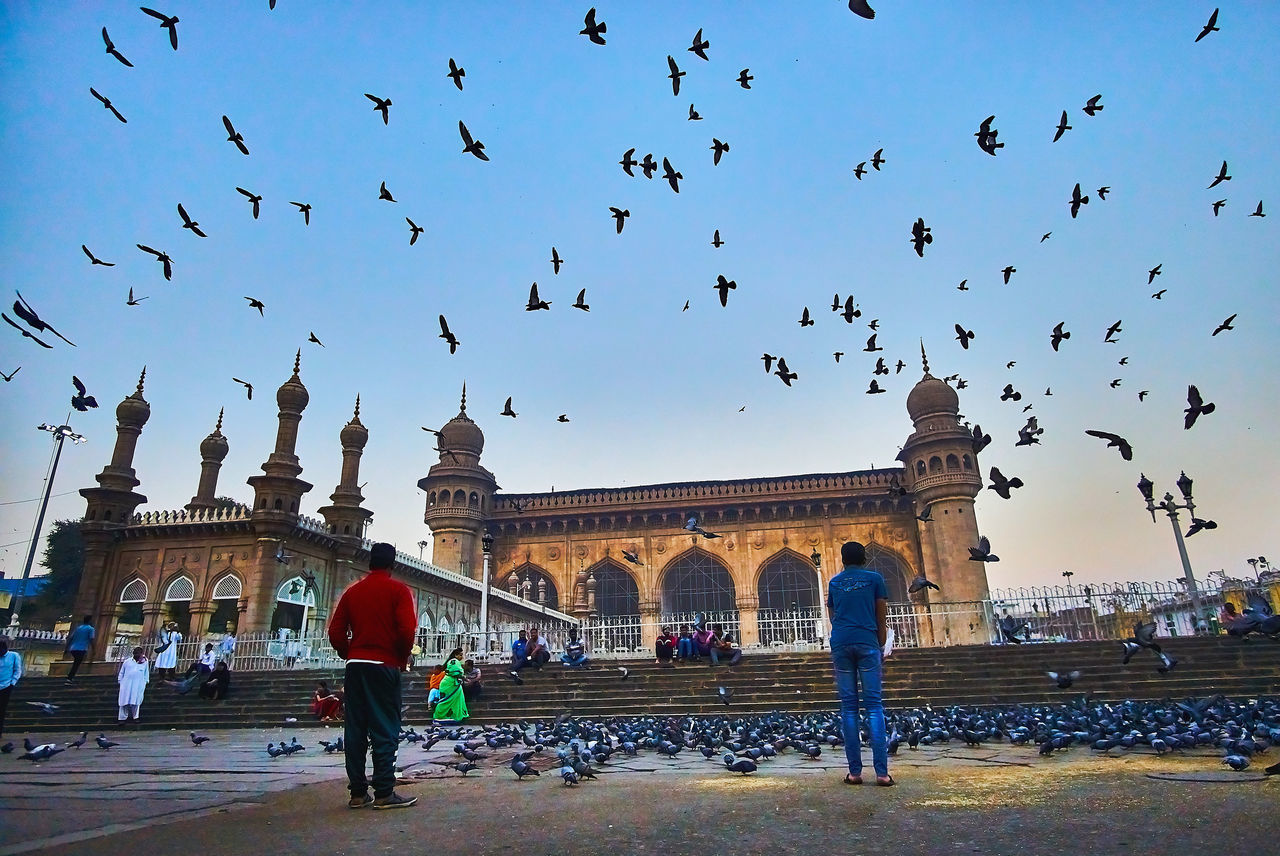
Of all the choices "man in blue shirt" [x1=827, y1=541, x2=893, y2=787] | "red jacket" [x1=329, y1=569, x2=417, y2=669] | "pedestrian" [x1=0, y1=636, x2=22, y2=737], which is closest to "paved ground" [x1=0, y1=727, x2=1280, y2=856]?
"man in blue shirt" [x1=827, y1=541, x2=893, y2=787]

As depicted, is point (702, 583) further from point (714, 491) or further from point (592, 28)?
point (592, 28)

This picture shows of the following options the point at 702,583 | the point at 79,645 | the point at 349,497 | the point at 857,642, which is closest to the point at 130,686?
the point at 79,645

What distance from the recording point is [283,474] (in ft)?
61.9

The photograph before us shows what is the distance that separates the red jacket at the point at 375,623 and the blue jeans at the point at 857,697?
2.39m

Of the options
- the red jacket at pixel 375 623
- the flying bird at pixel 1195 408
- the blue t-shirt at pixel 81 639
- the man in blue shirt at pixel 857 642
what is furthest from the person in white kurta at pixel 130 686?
the flying bird at pixel 1195 408

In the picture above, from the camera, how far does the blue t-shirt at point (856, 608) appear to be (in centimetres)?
436

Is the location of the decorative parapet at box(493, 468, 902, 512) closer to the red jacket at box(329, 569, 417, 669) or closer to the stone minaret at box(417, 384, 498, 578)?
the stone minaret at box(417, 384, 498, 578)

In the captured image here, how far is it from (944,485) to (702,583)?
963 centimetres

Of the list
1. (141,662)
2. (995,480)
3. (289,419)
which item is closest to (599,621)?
(289,419)

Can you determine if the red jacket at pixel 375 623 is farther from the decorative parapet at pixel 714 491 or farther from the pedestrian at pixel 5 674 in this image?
the decorative parapet at pixel 714 491

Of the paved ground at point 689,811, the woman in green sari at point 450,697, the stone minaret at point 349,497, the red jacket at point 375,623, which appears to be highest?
the stone minaret at point 349,497

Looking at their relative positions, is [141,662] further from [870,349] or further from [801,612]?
[801,612]

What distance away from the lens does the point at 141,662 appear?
12.0 m

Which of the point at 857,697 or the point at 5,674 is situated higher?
the point at 5,674
